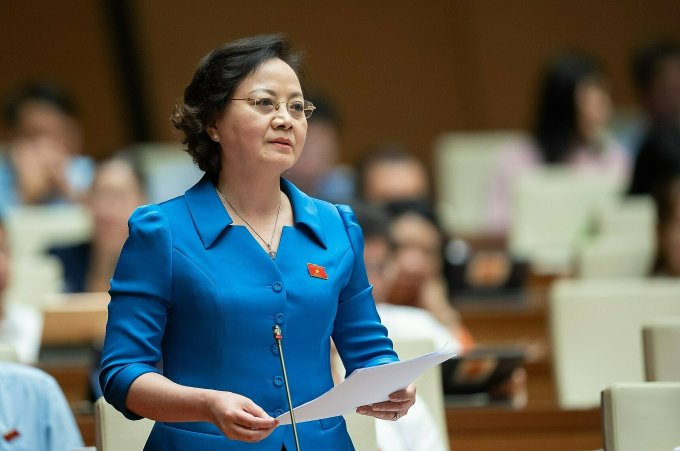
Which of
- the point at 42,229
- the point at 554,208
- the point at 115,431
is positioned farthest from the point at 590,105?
the point at 115,431

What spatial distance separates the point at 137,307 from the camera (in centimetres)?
200

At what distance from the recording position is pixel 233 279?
2035mm

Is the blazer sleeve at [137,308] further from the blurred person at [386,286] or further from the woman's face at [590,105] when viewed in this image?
the woman's face at [590,105]

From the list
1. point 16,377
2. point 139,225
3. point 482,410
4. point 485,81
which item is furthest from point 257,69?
point 485,81

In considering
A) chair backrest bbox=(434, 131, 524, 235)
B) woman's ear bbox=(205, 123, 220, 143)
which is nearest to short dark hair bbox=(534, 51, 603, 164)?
chair backrest bbox=(434, 131, 524, 235)

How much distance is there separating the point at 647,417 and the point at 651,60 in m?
4.58

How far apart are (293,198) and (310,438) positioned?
39 cm

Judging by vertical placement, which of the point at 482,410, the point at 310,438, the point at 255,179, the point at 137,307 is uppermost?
the point at 255,179

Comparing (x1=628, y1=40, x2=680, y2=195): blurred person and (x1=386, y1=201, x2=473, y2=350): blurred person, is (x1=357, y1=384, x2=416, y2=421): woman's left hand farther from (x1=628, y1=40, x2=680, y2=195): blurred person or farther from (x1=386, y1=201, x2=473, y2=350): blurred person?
(x1=628, y1=40, x2=680, y2=195): blurred person

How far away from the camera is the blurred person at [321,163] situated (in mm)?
6647

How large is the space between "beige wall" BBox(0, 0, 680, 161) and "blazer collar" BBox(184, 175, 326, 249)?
6917 millimetres

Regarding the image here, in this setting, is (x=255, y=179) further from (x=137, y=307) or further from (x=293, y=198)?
(x=137, y=307)

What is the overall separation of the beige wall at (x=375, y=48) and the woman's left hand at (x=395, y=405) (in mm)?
7085

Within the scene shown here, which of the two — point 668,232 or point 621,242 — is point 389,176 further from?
point 668,232
